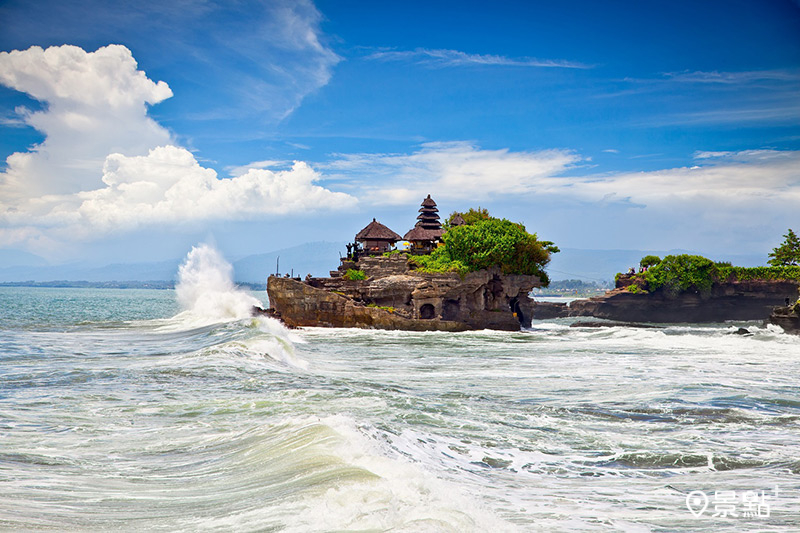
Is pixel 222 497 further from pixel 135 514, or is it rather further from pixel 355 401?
pixel 355 401

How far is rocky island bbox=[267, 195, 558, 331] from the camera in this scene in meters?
37.6

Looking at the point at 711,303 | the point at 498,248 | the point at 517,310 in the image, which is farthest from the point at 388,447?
the point at 711,303

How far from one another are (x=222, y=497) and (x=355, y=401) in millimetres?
5603

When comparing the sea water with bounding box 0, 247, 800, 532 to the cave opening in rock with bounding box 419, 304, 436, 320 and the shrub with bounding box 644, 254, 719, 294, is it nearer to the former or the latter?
the cave opening in rock with bounding box 419, 304, 436, 320

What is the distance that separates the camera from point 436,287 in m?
38.1

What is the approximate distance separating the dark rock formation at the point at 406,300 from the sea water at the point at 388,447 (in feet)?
59.4

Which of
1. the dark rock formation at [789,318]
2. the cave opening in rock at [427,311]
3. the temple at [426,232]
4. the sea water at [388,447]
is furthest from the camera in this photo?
the temple at [426,232]

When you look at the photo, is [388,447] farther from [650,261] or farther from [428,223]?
[650,261]

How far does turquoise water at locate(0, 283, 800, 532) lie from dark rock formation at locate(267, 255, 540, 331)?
18.1 m

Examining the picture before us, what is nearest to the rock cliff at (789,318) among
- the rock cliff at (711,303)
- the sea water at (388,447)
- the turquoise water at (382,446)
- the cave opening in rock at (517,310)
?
the cave opening in rock at (517,310)

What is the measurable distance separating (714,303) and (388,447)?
6580 cm

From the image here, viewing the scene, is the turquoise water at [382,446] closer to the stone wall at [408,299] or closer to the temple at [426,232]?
the stone wall at [408,299]

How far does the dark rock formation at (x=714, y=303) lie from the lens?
62906mm

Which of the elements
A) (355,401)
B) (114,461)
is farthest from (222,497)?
→ (355,401)
